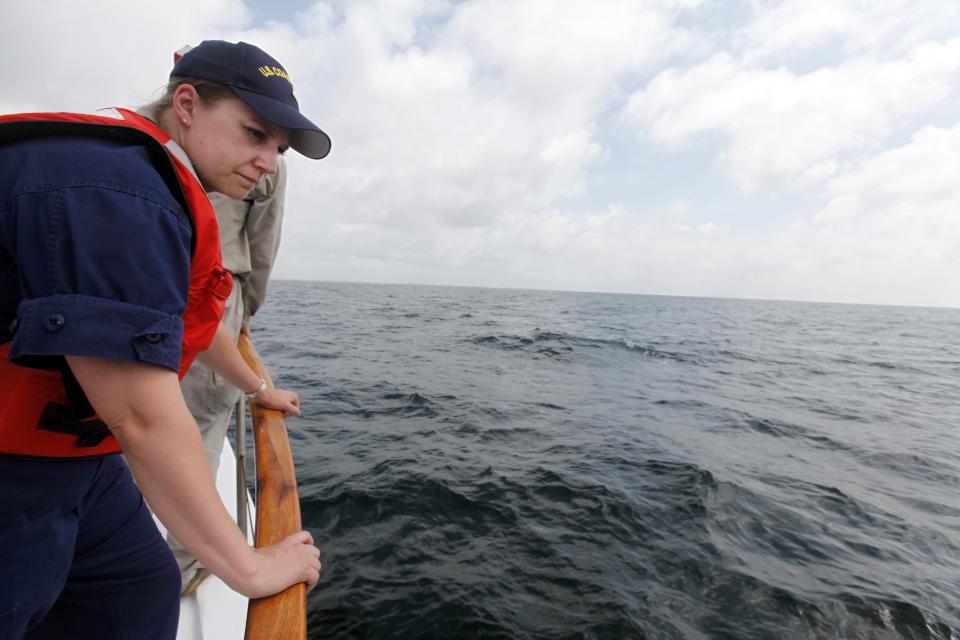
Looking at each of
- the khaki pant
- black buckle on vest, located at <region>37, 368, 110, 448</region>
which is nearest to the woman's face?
black buckle on vest, located at <region>37, 368, 110, 448</region>

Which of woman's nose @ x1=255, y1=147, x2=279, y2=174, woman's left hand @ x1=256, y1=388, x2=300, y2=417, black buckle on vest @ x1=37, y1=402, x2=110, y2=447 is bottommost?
woman's left hand @ x1=256, y1=388, x2=300, y2=417

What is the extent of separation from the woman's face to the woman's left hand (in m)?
1.22

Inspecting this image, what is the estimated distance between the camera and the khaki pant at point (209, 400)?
2.32 meters

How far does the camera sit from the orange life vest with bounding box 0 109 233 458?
80cm

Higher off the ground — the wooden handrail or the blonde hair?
the blonde hair

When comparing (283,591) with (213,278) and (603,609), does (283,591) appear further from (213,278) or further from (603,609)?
(603,609)

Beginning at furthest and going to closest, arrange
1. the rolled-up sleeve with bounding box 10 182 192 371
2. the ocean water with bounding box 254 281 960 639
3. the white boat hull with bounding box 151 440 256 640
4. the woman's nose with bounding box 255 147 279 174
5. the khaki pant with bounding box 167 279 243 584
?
1. the ocean water with bounding box 254 281 960 639
2. the khaki pant with bounding box 167 279 243 584
3. the white boat hull with bounding box 151 440 256 640
4. the woman's nose with bounding box 255 147 279 174
5. the rolled-up sleeve with bounding box 10 182 192 371

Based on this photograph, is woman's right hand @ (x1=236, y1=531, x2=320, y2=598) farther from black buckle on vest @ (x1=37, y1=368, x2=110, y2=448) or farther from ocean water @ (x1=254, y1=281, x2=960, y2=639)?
ocean water @ (x1=254, y1=281, x2=960, y2=639)

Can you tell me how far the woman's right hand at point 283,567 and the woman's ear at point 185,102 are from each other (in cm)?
109

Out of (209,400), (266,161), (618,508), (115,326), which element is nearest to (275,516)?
(115,326)

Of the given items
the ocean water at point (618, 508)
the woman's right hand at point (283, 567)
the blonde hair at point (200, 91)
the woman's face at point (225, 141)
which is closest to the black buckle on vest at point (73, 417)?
the woman's right hand at point (283, 567)

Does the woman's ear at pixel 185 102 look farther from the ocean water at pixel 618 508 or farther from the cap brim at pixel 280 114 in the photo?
the ocean water at pixel 618 508

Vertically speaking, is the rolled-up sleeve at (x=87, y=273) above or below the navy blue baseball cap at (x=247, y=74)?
below

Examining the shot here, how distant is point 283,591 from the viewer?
1085mm
